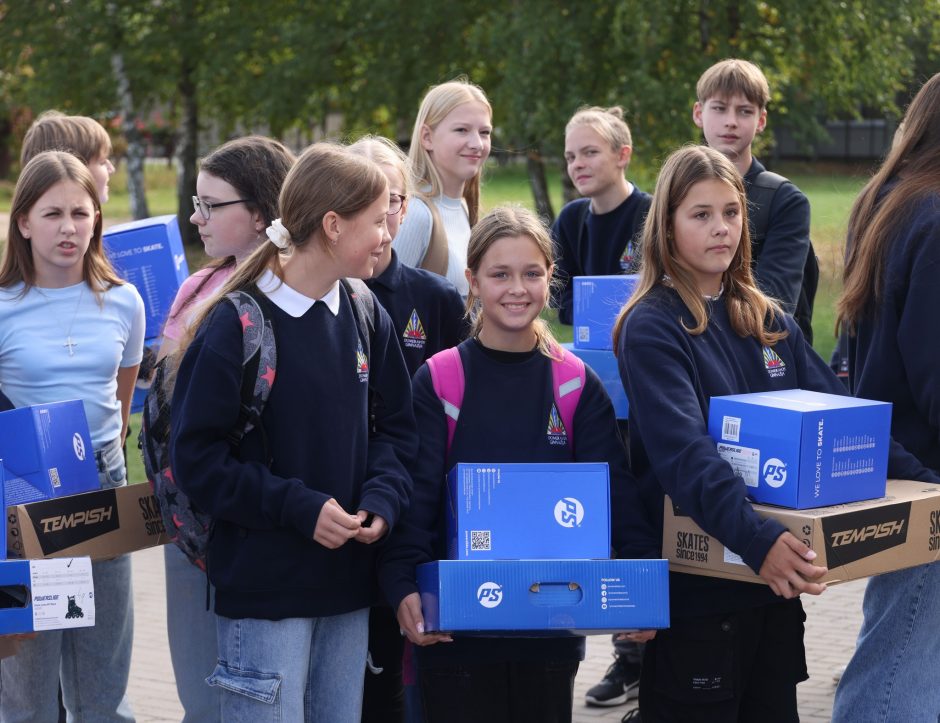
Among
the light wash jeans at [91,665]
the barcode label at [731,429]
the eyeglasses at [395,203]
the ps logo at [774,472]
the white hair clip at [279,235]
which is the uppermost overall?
the eyeglasses at [395,203]

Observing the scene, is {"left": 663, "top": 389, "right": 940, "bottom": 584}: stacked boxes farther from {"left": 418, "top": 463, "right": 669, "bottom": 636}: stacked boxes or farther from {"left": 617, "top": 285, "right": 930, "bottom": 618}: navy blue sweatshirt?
{"left": 418, "top": 463, "right": 669, "bottom": 636}: stacked boxes

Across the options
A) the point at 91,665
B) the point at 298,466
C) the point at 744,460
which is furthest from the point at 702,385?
the point at 91,665

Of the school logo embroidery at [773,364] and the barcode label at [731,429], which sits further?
the school logo embroidery at [773,364]

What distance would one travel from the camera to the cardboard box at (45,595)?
306 centimetres

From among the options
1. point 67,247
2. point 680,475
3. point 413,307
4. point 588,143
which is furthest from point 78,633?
point 588,143

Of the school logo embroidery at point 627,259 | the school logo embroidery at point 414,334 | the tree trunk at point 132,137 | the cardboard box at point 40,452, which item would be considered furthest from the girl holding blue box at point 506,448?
the tree trunk at point 132,137

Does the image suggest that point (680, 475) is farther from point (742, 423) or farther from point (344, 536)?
point (344, 536)

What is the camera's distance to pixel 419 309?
417 centimetres

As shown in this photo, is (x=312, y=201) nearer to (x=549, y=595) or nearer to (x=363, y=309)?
(x=363, y=309)

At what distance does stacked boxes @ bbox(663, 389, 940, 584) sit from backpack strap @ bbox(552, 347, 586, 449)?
1.26 feet

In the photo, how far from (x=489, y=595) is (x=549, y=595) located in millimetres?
151

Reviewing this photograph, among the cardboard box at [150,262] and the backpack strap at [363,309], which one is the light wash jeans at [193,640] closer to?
the backpack strap at [363,309]

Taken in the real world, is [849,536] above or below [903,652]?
above

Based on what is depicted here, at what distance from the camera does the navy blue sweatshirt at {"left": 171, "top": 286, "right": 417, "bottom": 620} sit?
122 inches
